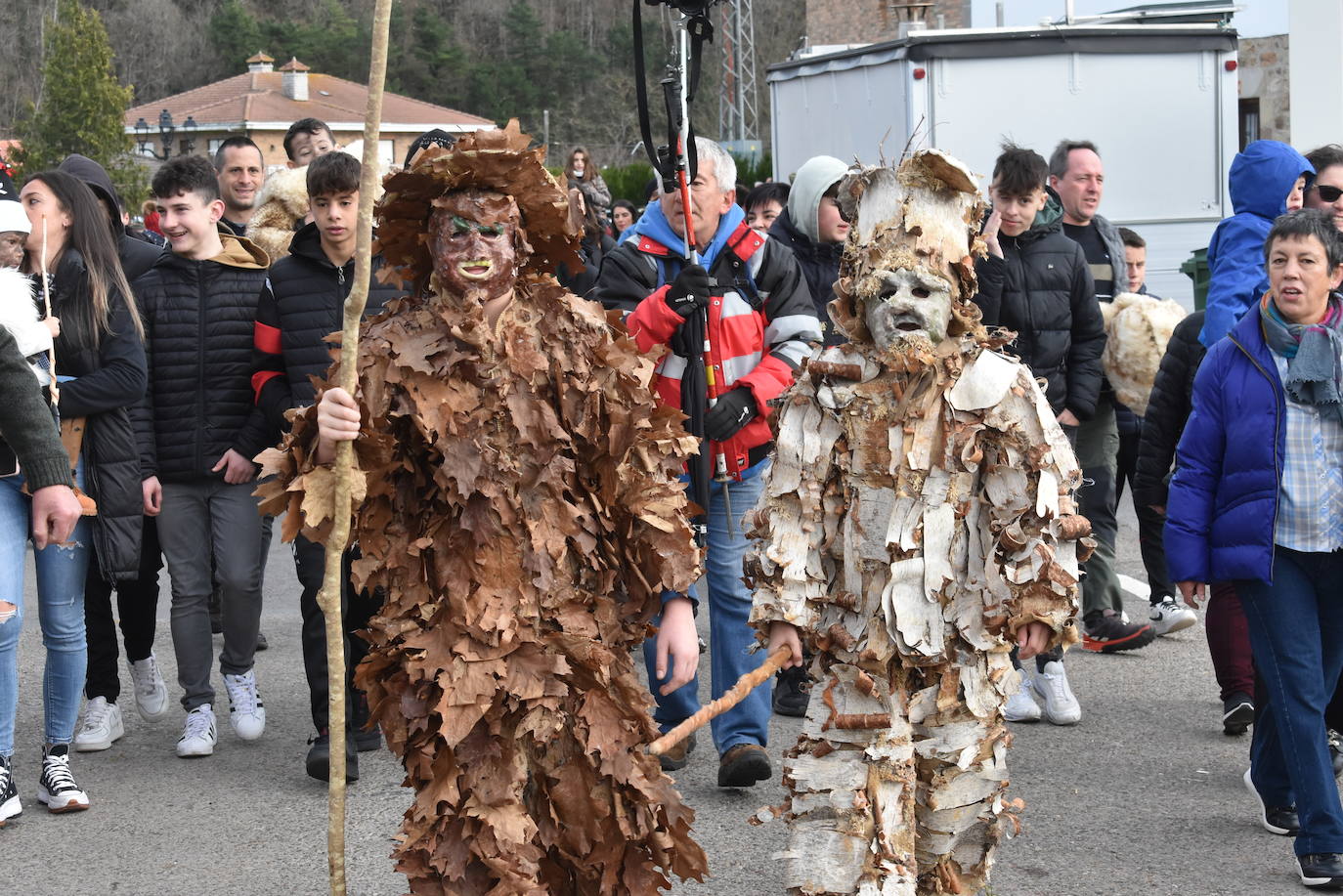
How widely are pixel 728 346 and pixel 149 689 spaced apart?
3.00 metres

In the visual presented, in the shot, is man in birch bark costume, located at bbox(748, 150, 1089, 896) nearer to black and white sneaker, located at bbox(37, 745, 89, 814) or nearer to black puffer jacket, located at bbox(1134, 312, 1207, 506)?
black puffer jacket, located at bbox(1134, 312, 1207, 506)

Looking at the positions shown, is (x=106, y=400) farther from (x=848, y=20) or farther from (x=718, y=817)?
(x=848, y=20)

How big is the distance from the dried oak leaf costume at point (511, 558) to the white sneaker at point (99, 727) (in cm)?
300

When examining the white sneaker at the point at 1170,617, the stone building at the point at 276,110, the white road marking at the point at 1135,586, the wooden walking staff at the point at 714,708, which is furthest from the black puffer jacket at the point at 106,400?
the stone building at the point at 276,110

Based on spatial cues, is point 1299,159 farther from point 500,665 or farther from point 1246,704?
point 500,665

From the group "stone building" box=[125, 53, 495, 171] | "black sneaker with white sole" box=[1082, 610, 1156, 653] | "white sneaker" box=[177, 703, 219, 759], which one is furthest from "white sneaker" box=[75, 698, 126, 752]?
"stone building" box=[125, 53, 495, 171]

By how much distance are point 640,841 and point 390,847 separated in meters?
1.54

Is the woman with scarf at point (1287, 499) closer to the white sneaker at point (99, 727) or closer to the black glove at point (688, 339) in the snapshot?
the black glove at point (688, 339)

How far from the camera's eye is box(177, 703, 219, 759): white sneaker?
6.54 meters

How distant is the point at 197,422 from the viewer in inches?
254

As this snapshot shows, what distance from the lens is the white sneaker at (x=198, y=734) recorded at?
257 inches

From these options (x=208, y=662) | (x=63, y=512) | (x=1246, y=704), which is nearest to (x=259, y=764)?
(x=208, y=662)

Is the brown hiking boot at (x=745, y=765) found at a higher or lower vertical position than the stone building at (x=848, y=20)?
lower

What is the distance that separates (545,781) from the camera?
4.17 meters
